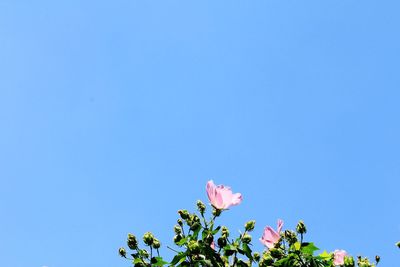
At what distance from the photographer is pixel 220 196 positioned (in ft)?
15.3

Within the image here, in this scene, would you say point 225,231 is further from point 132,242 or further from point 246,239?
point 132,242

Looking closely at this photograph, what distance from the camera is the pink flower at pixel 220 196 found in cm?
464

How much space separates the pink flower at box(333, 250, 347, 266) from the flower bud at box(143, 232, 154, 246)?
1481mm

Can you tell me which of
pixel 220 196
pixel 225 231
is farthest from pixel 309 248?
pixel 220 196

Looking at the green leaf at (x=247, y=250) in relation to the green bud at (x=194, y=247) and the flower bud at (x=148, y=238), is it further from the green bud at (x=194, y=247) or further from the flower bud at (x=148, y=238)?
the flower bud at (x=148, y=238)

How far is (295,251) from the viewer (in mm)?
4547

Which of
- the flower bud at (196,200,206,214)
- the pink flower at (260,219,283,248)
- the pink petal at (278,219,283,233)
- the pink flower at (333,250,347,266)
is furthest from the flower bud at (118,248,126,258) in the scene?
the pink flower at (333,250,347,266)

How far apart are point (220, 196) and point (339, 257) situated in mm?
1053

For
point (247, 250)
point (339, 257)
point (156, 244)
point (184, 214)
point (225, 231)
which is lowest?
point (339, 257)

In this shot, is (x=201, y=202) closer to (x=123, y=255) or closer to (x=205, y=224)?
(x=205, y=224)

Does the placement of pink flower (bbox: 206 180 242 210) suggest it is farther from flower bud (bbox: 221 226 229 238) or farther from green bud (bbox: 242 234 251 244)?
green bud (bbox: 242 234 251 244)

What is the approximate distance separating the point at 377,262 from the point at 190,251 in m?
1.64

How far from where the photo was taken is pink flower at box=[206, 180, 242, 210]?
464 centimetres

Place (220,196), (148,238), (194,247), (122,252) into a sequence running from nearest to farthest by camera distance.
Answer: (194,247) < (220,196) < (148,238) < (122,252)
